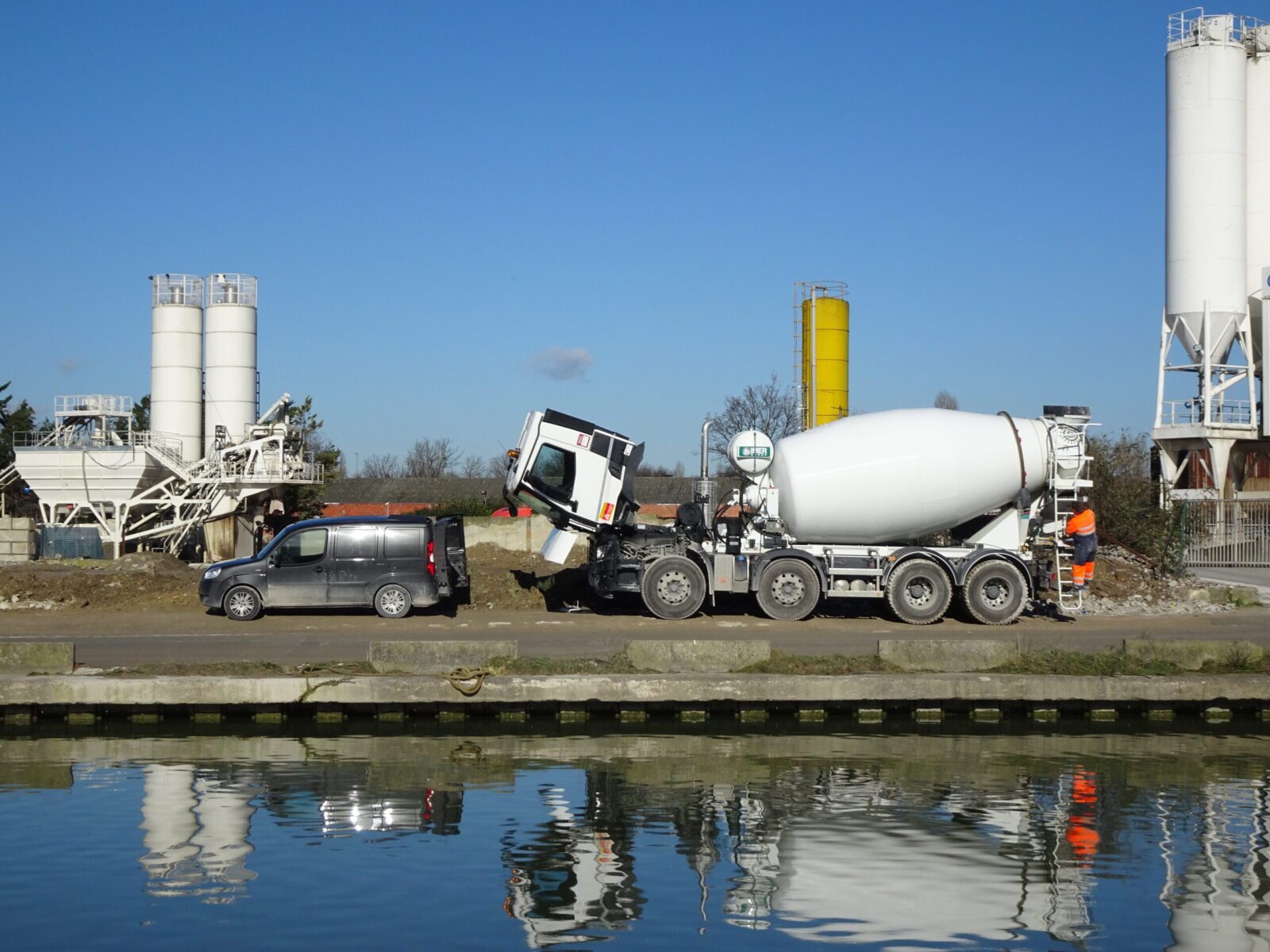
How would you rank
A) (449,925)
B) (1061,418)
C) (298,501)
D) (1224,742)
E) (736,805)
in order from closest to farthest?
(449,925), (736,805), (1224,742), (1061,418), (298,501)

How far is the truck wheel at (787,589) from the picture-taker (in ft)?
71.1

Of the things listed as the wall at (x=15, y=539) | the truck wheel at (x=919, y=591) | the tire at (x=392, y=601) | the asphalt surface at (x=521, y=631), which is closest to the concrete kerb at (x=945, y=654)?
the asphalt surface at (x=521, y=631)

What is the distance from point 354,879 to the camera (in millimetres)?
9500

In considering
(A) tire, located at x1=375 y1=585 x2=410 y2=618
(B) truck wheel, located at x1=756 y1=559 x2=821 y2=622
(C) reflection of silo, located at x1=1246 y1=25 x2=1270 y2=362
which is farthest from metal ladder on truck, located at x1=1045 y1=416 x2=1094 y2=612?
(C) reflection of silo, located at x1=1246 y1=25 x2=1270 y2=362

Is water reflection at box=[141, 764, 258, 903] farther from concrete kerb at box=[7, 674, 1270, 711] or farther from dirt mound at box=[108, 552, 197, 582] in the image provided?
dirt mound at box=[108, 552, 197, 582]

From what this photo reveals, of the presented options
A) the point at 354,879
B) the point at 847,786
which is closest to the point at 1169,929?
the point at 847,786

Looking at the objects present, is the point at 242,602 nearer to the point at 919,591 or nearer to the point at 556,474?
the point at 556,474

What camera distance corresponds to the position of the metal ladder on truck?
21500mm

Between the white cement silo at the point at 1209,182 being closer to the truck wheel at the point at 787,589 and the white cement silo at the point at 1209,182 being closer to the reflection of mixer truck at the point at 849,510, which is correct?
the reflection of mixer truck at the point at 849,510

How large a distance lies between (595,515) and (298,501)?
30.6 metres

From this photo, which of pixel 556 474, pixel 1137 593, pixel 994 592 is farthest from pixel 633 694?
pixel 1137 593

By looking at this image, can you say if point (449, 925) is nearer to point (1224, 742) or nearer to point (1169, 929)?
point (1169, 929)

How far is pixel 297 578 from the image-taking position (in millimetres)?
22266

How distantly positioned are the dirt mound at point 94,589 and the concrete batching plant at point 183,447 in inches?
566
